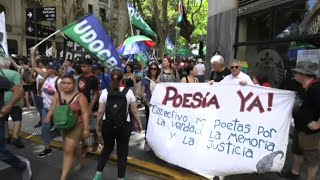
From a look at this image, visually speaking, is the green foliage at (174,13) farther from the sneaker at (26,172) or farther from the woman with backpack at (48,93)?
the sneaker at (26,172)

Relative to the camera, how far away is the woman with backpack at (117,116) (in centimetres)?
497

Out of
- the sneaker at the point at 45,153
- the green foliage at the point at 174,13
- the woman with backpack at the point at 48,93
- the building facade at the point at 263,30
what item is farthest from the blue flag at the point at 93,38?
the green foliage at the point at 174,13

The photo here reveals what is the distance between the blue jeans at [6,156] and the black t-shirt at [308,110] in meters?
3.55

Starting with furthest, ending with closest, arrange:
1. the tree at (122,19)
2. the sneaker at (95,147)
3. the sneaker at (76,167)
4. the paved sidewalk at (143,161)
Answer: the tree at (122,19) → the sneaker at (95,147) → the sneaker at (76,167) → the paved sidewalk at (143,161)

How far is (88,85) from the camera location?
20.4 ft

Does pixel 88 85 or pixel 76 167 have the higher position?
pixel 88 85

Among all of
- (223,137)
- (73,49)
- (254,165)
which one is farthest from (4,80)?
(73,49)

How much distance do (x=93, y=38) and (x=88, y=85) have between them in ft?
2.55

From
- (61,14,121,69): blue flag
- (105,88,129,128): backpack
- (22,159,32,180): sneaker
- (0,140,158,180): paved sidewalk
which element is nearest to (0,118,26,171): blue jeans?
(22,159,32,180): sneaker

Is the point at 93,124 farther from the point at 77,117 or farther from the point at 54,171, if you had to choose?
the point at 77,117

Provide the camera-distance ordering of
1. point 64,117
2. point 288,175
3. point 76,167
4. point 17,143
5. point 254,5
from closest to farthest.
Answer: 1. point 64,117
2. point 288,175
3. point 76,167
4. point 17,143
5. point 254,5

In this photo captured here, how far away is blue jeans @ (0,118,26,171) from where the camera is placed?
483cm

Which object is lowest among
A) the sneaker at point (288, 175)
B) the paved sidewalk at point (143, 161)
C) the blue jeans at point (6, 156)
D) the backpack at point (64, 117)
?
the paved sidewalk at point (143, 161)

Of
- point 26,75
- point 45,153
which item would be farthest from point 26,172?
point 26,75
